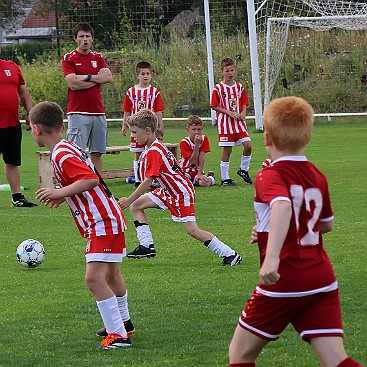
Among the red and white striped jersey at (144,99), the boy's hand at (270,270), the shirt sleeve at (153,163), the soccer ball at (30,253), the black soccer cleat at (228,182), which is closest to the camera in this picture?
the boy's hand at (270,270)

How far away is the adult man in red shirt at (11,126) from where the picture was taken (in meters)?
12.3

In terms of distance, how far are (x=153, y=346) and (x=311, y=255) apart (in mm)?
1916

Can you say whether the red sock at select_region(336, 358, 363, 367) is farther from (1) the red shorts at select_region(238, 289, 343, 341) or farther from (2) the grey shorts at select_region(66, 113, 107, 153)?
(2) the grey shorts at select_region(66, 113, 107, 153)

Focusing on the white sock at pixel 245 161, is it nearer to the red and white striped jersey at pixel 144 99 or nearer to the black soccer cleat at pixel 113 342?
the red and white striped jersey at pixel 144 99

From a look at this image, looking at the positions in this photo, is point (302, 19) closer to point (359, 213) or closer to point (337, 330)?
point (359, 213)

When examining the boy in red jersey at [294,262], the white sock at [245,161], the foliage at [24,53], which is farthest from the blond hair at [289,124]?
the foliage at [24,53]

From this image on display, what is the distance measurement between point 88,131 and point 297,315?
9.33 metres

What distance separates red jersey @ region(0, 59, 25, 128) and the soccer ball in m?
4.33

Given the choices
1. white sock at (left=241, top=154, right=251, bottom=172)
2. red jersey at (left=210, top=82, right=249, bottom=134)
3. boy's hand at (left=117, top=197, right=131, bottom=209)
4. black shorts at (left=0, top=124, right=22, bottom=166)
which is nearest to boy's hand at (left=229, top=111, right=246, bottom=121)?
red jersey at (left=210, top=82, right=249, bottom=134)

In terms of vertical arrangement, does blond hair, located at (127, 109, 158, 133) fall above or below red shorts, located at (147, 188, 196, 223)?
above

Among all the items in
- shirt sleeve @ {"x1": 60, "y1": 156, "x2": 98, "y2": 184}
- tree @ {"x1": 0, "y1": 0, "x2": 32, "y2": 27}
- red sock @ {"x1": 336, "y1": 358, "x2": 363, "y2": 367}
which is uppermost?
tree @ {"x1": 0, "y1": 0, "x2": 32, "y2": 27}

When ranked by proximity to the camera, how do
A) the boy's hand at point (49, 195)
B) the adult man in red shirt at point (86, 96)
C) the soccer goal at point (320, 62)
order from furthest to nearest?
the soccer goal at point (320, 62), the adult man in red shirt at point (86, 96), the boy's hand at point (49, 195)

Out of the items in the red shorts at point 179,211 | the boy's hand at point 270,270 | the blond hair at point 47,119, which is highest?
the blond hair at point 47,119

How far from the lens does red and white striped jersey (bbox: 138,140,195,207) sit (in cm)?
811
